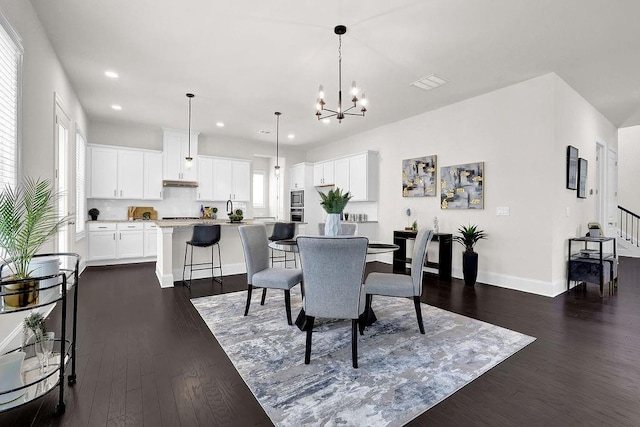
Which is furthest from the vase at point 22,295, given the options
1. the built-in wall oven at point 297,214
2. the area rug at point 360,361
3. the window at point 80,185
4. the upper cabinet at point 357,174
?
the built-in wall oven at point 297,214

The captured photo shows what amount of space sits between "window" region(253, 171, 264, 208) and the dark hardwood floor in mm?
5428

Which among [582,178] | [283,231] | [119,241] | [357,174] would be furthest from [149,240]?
[582,178]

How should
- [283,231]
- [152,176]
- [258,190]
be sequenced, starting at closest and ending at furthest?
[283,231] → [152,176] → [258,190]

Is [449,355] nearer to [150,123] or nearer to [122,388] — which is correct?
[122,388]

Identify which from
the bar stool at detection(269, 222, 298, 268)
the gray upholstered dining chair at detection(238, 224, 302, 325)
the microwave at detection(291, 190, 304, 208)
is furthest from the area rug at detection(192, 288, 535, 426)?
the microwave at detection(291, 190, 304, 208)

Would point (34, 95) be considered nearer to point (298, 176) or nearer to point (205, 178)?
point (205, 178)

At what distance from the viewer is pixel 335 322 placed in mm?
3064

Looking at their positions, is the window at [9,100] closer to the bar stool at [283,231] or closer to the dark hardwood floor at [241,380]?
the dark hardwood floor at [241,380]

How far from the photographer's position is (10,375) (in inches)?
64.0

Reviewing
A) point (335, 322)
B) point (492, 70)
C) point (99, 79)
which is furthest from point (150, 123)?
point (492, 70)

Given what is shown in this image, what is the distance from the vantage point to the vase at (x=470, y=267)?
449 centimetres

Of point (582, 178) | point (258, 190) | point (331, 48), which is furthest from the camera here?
point (258, 190)

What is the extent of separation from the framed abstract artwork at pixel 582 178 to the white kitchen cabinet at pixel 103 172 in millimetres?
8208

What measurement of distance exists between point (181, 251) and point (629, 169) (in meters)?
10.6
